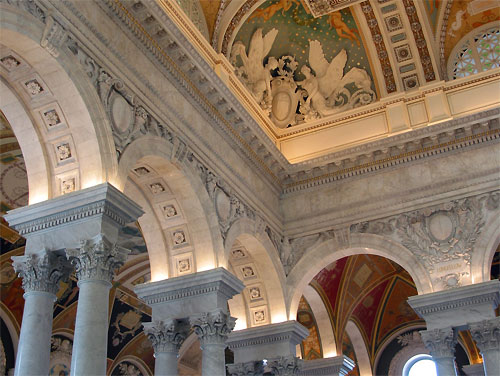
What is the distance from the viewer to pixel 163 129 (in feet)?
34.4

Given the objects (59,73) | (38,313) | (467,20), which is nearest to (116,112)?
(59,73)

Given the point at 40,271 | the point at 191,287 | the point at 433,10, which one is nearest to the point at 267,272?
the point at 191,287

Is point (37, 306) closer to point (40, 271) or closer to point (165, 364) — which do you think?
point (40, 271)

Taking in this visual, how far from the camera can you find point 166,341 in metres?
10.7

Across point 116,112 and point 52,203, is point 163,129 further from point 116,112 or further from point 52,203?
point 52,203

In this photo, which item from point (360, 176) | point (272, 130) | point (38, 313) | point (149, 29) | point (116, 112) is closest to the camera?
point (38, 313)

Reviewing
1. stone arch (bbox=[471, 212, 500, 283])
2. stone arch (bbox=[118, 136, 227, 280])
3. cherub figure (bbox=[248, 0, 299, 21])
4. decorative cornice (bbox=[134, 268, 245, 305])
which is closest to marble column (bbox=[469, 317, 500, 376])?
stone arch (bbox=[471, 212, 500, 283])

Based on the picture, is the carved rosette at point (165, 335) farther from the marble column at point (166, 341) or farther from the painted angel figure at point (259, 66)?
the painted angel figure at point (259, 66)

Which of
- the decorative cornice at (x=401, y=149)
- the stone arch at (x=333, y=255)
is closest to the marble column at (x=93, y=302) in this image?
the stone arch at (x=333, y=255)

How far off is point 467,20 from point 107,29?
29.6ft

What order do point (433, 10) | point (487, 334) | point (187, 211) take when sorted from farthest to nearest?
point (433, 10) < point (487, 334) < point (187, 211)

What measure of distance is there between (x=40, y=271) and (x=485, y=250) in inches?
327

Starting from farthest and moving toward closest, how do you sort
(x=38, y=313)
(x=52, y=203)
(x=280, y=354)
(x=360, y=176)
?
(x=360, y=176) < (x=280, y=354) < (x=52, y=203) < (x=38, y=313)

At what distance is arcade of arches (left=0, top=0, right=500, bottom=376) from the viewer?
859 centimetres
